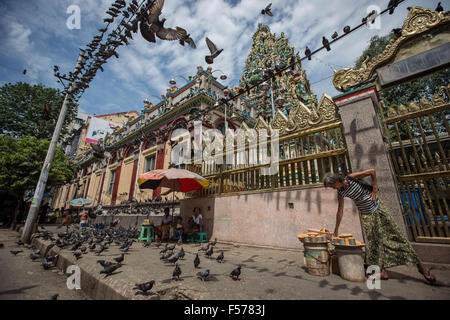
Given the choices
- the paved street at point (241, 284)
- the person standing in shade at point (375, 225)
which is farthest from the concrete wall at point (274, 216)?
the person standing in shade at point (375, 225)

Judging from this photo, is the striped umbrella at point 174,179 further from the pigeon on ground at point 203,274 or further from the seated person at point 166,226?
Answer: the pigeon on ground at point 203,274

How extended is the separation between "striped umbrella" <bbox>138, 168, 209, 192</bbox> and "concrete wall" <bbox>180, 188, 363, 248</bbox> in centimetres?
78

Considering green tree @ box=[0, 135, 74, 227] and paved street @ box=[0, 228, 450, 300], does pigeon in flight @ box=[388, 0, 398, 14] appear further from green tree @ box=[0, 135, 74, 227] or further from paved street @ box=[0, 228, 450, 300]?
green tree @ box=[0, 135, 74, 227]

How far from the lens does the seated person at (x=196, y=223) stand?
697 cm

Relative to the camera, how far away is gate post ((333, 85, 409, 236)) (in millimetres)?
3650

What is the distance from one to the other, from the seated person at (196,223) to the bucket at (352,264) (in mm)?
4959

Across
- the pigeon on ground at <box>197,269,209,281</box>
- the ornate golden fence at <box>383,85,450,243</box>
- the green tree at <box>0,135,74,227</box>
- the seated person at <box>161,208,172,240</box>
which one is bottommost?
the pigeon on ground at <box>197,269,209,281</box>

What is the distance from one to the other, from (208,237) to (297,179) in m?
3.77

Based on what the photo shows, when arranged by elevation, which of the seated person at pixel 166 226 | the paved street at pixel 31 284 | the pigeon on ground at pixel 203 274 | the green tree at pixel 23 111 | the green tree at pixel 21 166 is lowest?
the paved street at pixel 31 284

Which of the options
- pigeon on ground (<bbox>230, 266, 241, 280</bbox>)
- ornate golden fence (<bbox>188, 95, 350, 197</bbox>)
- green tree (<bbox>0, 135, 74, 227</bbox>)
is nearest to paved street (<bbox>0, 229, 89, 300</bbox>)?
pigeon on ground (<bbox>230, 266, 241, 280</bbox>)

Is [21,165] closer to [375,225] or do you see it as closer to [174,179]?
[174,179]
